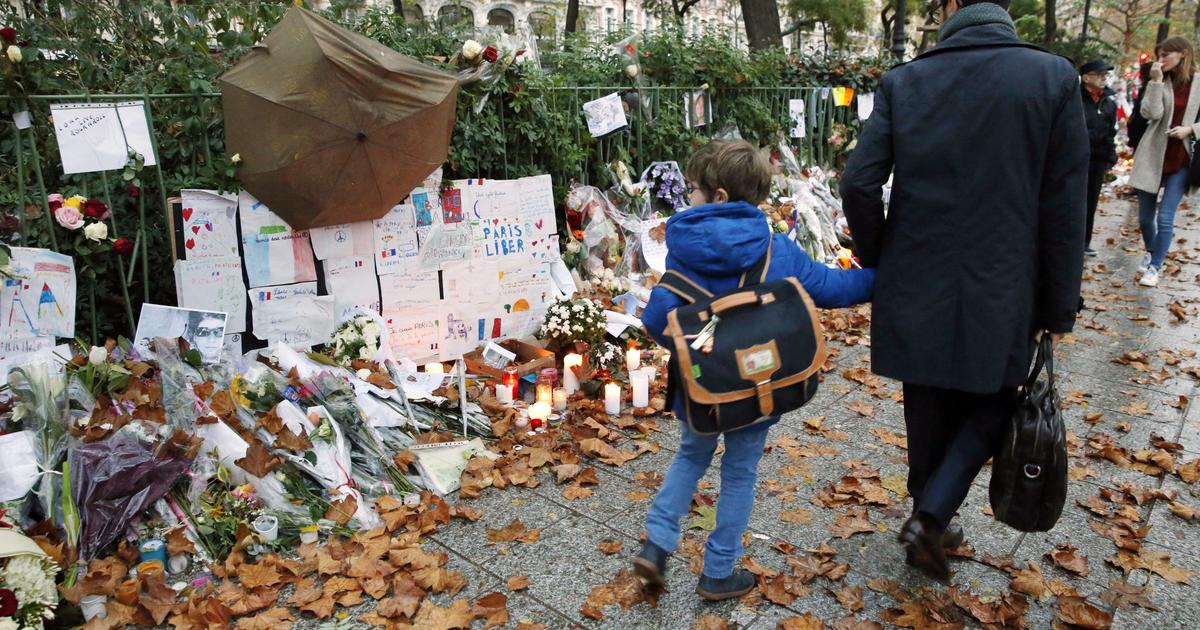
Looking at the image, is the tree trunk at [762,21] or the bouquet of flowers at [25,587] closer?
the bouquet of flowers at [25,587]

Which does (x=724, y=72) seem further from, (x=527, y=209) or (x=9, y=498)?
(x=9, y=498)

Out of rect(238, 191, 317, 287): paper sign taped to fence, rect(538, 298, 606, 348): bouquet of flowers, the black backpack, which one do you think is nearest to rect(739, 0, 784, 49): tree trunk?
rect(538, 298, 606, 348): bouquet of flowers

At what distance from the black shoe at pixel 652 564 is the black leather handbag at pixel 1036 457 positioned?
1.12 meters

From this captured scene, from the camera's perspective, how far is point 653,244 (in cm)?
677

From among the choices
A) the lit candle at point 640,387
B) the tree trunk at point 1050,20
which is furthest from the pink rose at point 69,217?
the tree trunk at point 1050,20

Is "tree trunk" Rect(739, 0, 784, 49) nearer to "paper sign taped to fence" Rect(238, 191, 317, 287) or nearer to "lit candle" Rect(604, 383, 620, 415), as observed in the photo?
"lit candle" Rect(604, 383, 620, 415)

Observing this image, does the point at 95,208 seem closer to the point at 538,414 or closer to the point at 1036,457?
the point at 538,414

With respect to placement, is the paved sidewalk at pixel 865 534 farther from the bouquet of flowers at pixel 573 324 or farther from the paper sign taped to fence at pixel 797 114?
the paper sign taped to fence at pixel 797 114

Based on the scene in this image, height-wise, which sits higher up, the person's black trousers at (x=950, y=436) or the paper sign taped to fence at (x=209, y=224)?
the paper sign taped to fence at (x=209, y=224)

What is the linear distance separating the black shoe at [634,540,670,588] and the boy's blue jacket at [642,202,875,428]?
50 cm

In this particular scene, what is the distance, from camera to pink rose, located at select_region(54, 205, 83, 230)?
3900mm

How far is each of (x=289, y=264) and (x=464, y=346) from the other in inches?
49.9

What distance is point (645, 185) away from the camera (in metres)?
7.11

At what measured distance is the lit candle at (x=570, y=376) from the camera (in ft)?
15.5
